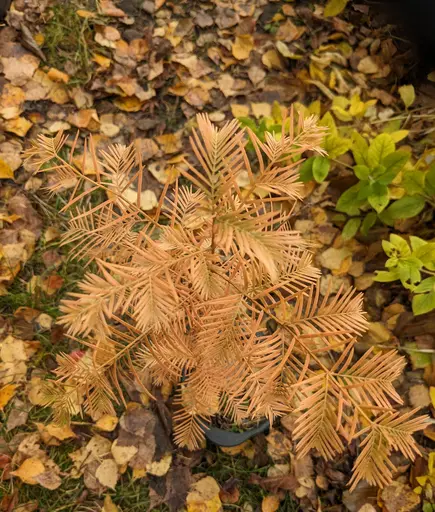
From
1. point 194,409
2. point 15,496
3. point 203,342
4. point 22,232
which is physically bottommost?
point 15,496

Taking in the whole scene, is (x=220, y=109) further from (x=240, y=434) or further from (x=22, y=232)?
(x=240, y=434)

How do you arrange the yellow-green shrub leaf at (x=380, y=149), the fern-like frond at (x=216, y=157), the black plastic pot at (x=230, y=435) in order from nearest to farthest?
the fern-like frond at (x=216, y=157) < the black plastic pot at (x=230, y=435) < the yellow-green shrub leaf at (x=380, y=149)

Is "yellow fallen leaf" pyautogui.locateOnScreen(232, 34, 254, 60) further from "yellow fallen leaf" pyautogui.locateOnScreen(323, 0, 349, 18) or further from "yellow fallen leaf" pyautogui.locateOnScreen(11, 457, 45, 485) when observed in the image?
"yellow fallen leaf" pyautogui.locateOnScreen(11, 457, 45, 485)

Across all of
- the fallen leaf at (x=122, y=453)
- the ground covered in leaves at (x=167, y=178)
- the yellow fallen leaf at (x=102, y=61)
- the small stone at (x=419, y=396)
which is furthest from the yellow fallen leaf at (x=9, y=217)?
the small stone at (x=419, y=396)

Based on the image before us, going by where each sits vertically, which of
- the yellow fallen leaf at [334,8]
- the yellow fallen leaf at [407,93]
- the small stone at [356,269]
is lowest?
the small stone at [356,269]

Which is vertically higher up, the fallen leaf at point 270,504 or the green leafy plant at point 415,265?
the green leafy plant at point 415,265

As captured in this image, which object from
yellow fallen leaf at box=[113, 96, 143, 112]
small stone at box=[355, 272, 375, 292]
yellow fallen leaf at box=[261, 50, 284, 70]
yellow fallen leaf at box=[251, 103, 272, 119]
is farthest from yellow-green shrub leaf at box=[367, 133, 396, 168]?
yellow fallen leaf at box=[113, 96, 143, 112]

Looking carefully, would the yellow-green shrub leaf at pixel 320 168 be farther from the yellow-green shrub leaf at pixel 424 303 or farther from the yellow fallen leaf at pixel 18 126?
the yellow fallen leaf at pixel 18 126

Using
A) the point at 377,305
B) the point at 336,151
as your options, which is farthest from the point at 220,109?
the point at 377,305
